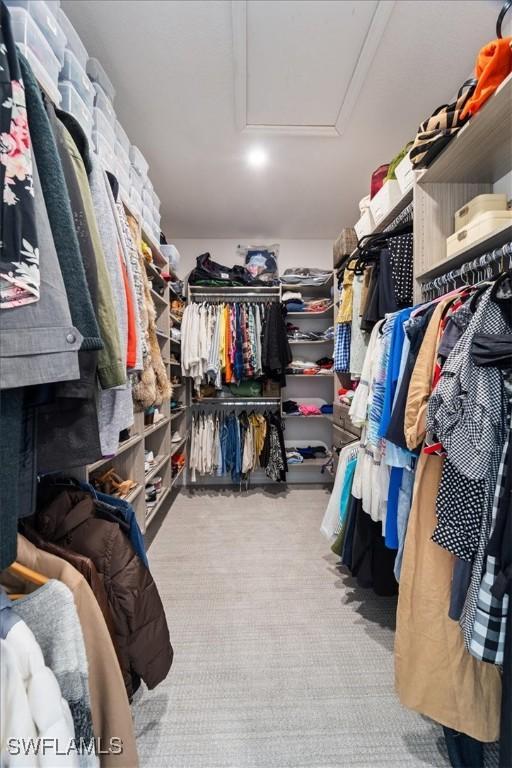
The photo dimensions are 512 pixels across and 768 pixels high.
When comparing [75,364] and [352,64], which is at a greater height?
[352,64]

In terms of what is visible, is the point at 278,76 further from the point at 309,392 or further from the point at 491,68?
the point at 309,392

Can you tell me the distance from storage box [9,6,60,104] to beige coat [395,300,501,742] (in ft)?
4.74

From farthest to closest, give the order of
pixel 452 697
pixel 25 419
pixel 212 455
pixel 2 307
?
pixel 212 455, pixel 452 697, pixel 25 419, pixel 2 307

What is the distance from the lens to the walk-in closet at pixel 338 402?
1.93 ft

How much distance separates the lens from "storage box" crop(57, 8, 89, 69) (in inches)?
42.3

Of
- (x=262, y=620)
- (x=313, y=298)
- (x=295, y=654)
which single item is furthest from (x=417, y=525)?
(x=313, y=298)

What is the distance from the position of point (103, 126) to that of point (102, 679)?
1.95 metres

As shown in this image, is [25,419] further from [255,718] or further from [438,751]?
[438,751]

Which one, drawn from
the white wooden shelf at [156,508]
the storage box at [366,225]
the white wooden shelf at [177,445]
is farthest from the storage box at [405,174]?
the white wooden shelf at [177,445]

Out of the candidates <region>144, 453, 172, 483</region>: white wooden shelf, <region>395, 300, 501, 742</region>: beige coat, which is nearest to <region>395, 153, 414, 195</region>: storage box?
<region>395, 300, 501, 742</region>: beige coat

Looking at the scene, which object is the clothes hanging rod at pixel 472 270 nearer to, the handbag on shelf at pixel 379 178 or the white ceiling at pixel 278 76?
the handbag on shelf at pixel 379 178

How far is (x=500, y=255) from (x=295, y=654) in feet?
5.60

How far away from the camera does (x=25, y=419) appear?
605mm

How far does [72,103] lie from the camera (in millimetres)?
1125
